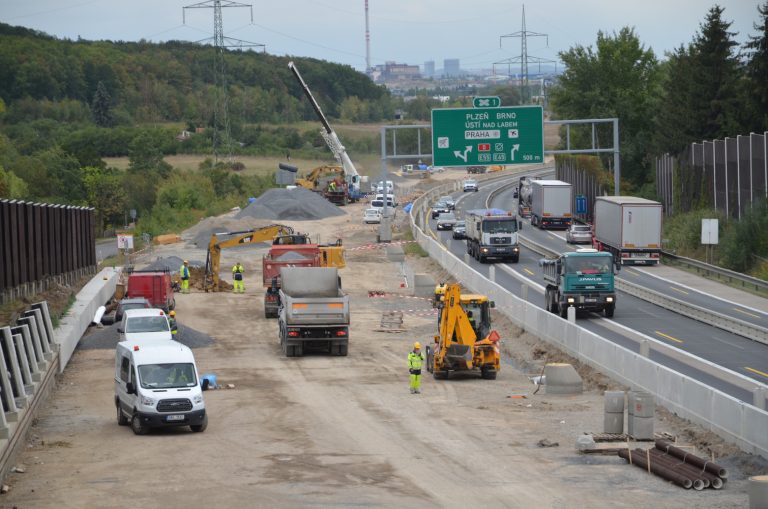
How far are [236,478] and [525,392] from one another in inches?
508

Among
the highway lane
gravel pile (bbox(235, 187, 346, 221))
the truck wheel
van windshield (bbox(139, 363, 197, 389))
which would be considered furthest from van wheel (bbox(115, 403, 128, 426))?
gravel pile (bbox(235, 187, 346, 221))

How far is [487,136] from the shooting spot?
6412 centimetres

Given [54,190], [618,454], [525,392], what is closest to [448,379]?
[525,392]

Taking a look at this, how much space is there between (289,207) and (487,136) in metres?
40.7

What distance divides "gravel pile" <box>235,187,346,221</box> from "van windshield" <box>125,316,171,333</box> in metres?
61.5

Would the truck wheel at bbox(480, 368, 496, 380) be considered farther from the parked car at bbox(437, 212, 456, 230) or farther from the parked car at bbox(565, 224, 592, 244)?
the parked car at bbox(437, 212, 456, 230)

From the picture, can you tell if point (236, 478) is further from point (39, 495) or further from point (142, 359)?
point (142, 359)

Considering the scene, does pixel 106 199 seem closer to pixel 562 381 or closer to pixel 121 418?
pixel 562 381

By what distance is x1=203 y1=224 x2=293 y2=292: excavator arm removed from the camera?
186 ft

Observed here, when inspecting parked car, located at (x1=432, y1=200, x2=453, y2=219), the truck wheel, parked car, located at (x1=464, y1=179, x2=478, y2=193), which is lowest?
the truck wheel

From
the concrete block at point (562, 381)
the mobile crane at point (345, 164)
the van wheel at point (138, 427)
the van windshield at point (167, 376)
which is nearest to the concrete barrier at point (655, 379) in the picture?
the concrete block at point (562, 381)

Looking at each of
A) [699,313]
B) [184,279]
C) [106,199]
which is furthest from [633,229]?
[106,199]

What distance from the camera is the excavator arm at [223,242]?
5668cm

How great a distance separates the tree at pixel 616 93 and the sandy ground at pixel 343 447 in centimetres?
6828
